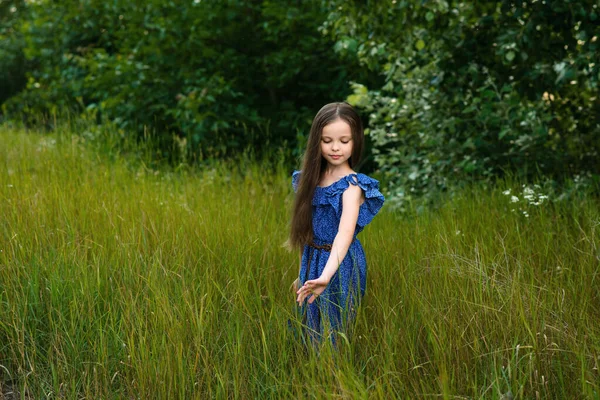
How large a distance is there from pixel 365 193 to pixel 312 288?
45cm

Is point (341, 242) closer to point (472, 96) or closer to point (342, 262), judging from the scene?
point (342, 262)

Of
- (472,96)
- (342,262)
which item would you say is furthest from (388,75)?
(342,262)

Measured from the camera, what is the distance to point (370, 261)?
339cm

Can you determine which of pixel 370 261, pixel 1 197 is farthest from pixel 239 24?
pixel 370 261

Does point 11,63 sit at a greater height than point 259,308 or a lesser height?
greater

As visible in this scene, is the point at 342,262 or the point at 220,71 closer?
the point at 342,262

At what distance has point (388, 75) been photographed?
580 cm

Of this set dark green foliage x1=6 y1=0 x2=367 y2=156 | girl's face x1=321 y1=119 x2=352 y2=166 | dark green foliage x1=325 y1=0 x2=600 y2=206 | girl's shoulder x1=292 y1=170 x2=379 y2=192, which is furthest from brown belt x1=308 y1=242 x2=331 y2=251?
dark green foliage x1=6 y1=0 x2=367 y2=156

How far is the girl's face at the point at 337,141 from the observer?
8.93 feet

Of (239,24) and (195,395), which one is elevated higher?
(239,24)

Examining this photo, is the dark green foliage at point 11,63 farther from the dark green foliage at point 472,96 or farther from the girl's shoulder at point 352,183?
the girl's shoulder at point 352,183

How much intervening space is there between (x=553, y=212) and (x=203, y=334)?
2578mm

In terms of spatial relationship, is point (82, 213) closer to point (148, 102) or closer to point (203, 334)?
point (203, 334)

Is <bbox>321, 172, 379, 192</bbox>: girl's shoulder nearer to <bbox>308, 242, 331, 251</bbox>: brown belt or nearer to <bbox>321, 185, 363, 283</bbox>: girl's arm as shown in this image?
<bbox>321, 185, 363, 283</bbox>: girl's arm
